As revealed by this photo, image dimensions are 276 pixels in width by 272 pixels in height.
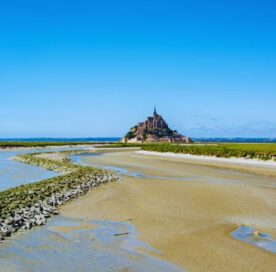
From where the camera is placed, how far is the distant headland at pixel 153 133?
16926cm

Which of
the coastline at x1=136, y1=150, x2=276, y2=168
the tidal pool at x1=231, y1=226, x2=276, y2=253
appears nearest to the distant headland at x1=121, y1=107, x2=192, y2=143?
the coastline at x1=136, y1=150, x2=276, y2=168

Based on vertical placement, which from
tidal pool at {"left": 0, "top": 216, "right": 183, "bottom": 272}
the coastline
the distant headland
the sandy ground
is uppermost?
the distant headland

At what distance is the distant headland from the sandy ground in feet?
468

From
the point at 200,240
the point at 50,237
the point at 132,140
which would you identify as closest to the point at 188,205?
the point at 200,240

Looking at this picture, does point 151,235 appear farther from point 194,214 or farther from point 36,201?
point 36,201

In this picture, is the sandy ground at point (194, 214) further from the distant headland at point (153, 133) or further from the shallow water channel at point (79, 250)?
the distant headland at point (153, 133)

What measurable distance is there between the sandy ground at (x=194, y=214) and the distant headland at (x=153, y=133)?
5615 inches

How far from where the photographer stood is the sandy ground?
9.46m

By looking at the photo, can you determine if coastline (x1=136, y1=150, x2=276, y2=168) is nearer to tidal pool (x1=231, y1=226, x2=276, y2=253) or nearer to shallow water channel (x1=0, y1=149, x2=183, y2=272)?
tidal pool (x1=231, y1=226, x2=276, y2=253)

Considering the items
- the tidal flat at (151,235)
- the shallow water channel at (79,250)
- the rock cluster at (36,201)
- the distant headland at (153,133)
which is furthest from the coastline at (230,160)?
the distant headland at (153,133)

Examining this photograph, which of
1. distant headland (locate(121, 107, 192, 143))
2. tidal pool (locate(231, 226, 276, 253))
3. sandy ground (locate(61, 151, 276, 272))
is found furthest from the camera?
distant headland (locate(121, 107, 192, 143))

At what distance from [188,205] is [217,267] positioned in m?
8.13

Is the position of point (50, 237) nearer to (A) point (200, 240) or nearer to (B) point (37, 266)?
(B) point (37, 266)

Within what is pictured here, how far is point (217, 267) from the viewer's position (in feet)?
28.7
